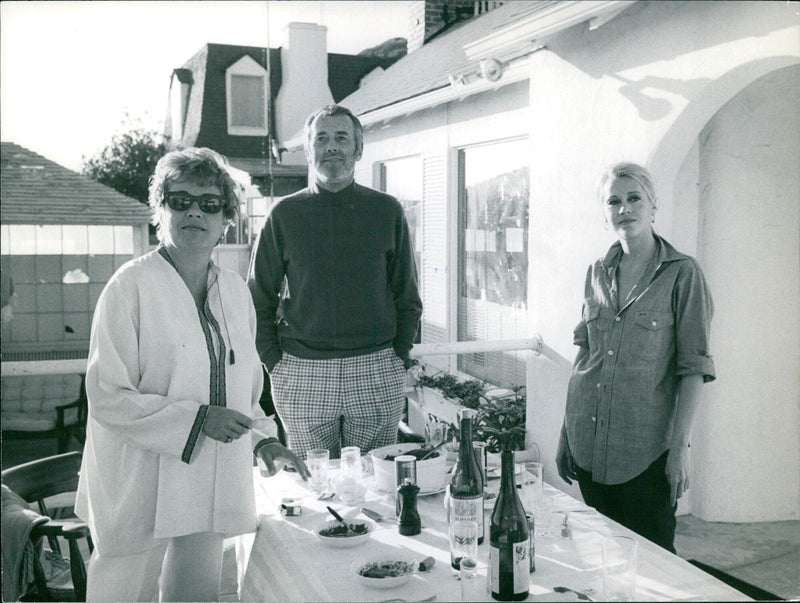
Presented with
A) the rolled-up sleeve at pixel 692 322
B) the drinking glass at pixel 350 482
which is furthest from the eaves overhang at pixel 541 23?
the drinking glass at pixel 350 482

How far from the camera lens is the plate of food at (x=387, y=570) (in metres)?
1.61

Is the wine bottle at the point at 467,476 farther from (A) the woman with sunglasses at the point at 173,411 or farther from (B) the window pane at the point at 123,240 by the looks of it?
(B) the window pane at the point at 123,240

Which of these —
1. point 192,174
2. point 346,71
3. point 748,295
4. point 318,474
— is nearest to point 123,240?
point 346,71

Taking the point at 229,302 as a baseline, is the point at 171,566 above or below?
below

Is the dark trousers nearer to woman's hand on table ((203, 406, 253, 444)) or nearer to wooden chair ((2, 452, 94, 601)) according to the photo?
woman's hand on table ((203, 406, 253, 444))

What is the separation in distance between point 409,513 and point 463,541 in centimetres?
25

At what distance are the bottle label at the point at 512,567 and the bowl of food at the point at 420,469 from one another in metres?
0.62

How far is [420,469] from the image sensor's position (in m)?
2.20

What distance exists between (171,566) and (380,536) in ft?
1.90

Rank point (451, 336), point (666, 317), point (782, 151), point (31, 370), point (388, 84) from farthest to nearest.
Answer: point (388, 84) → point (451, 336) → point (782, 151) → point (31, 370) → point (666, 317)

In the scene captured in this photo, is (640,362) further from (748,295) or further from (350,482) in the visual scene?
(748,295)

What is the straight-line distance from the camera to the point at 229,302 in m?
2.03

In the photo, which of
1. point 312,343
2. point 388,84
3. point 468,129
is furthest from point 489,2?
point 312,343

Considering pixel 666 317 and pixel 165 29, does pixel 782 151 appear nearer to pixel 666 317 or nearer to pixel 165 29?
pixel 666 317
